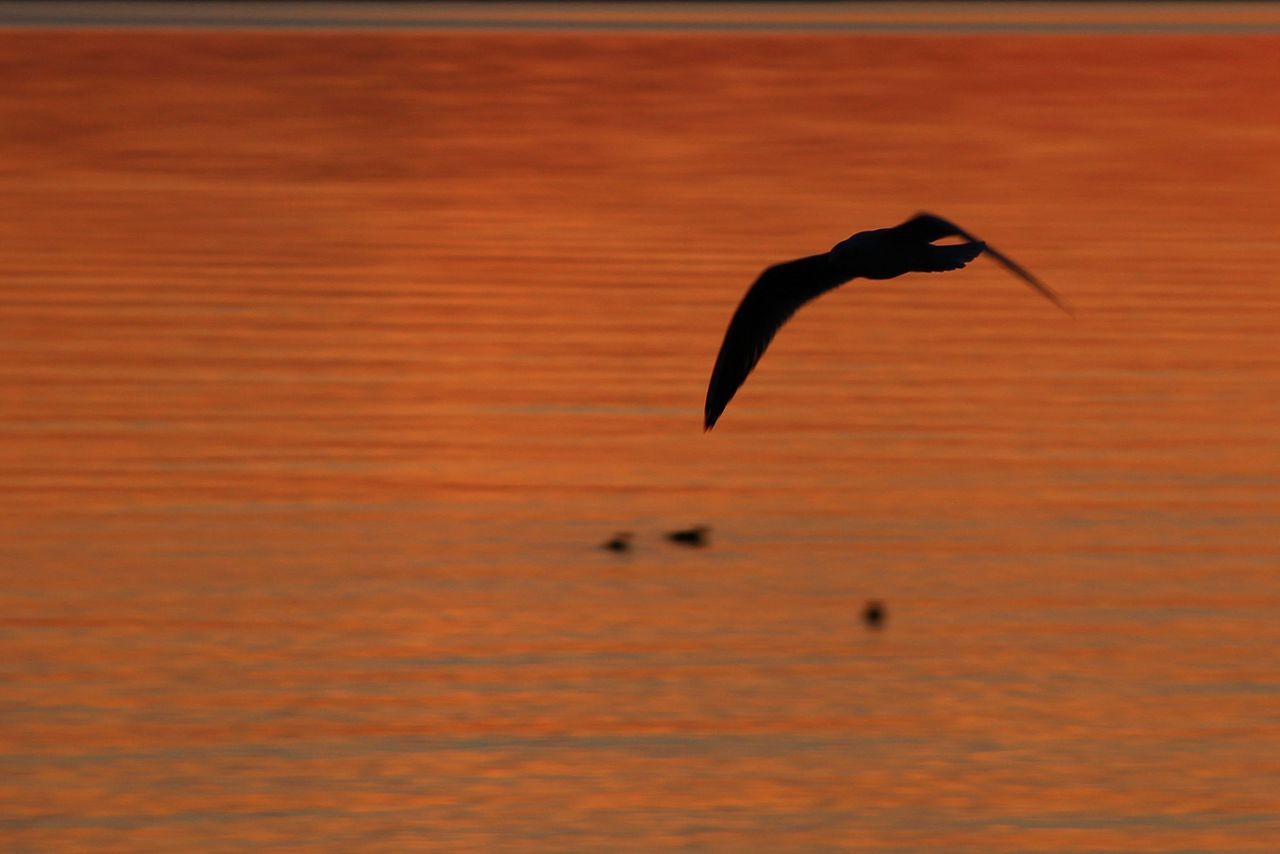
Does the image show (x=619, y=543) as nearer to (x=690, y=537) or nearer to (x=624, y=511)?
(x=690, y=537)

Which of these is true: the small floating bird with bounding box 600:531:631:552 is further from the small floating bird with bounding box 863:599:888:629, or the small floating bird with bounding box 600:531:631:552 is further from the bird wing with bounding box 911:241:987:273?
the bird wing with bounding box 911:241:987:273

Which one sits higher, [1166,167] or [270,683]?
[1166,167]

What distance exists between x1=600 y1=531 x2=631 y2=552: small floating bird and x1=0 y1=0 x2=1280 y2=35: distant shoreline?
27.1m

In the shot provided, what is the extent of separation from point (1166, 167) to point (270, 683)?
1694 cm

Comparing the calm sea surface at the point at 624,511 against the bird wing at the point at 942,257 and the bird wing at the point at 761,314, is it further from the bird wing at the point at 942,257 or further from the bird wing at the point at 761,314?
the bird wing at the point at 942,257

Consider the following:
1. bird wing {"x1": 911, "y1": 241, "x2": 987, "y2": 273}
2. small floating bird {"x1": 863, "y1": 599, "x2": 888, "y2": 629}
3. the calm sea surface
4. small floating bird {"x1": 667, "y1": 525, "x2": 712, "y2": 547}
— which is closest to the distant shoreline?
the calm sea surface

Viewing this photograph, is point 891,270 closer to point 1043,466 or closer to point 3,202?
point 1043,466

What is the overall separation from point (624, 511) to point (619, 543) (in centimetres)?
60

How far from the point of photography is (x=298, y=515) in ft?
40.6

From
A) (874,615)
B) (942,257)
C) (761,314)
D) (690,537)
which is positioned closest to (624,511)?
(690,537)

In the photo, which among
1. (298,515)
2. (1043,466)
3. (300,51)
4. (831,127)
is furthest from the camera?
(300,51)

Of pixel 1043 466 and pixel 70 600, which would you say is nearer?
pixel 70 600

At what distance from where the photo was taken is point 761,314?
926cm

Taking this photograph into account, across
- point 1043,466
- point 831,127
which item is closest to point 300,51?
point 831,127
